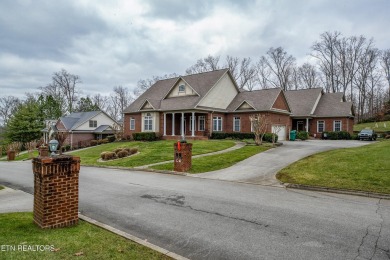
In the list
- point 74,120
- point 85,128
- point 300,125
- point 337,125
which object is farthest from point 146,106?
point 337,125

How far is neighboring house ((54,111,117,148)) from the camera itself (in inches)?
1790

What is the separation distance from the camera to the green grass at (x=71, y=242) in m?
4.45

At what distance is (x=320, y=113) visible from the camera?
37.5 meters

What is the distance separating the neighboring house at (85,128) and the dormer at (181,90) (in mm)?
15155

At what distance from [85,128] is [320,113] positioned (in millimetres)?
36234

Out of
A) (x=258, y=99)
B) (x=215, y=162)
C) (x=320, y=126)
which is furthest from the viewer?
(x=320, y=126)

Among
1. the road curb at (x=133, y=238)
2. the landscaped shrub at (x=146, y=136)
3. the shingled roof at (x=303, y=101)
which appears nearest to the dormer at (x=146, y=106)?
the landscaped shrub at (x=146, y=136)

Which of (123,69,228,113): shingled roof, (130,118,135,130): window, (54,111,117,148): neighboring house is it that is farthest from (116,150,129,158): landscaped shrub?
(54,111,117,148): neighboring house

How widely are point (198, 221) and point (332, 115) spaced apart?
34.8 metres

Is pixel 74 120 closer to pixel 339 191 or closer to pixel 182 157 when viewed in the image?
pixel 182 157

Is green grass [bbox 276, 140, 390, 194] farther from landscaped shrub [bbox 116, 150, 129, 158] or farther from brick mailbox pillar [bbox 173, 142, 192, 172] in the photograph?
landscaped shrub [bbox 116, 150, 129, 158]

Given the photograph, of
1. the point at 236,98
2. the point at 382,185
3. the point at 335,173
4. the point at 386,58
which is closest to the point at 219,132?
the point at 236,98

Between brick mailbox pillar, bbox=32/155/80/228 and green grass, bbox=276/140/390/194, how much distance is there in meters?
8.96

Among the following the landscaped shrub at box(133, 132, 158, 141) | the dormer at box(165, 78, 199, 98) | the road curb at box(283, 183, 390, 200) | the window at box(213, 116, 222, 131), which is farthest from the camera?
the dormer at box(165, 78, 199, 98)
